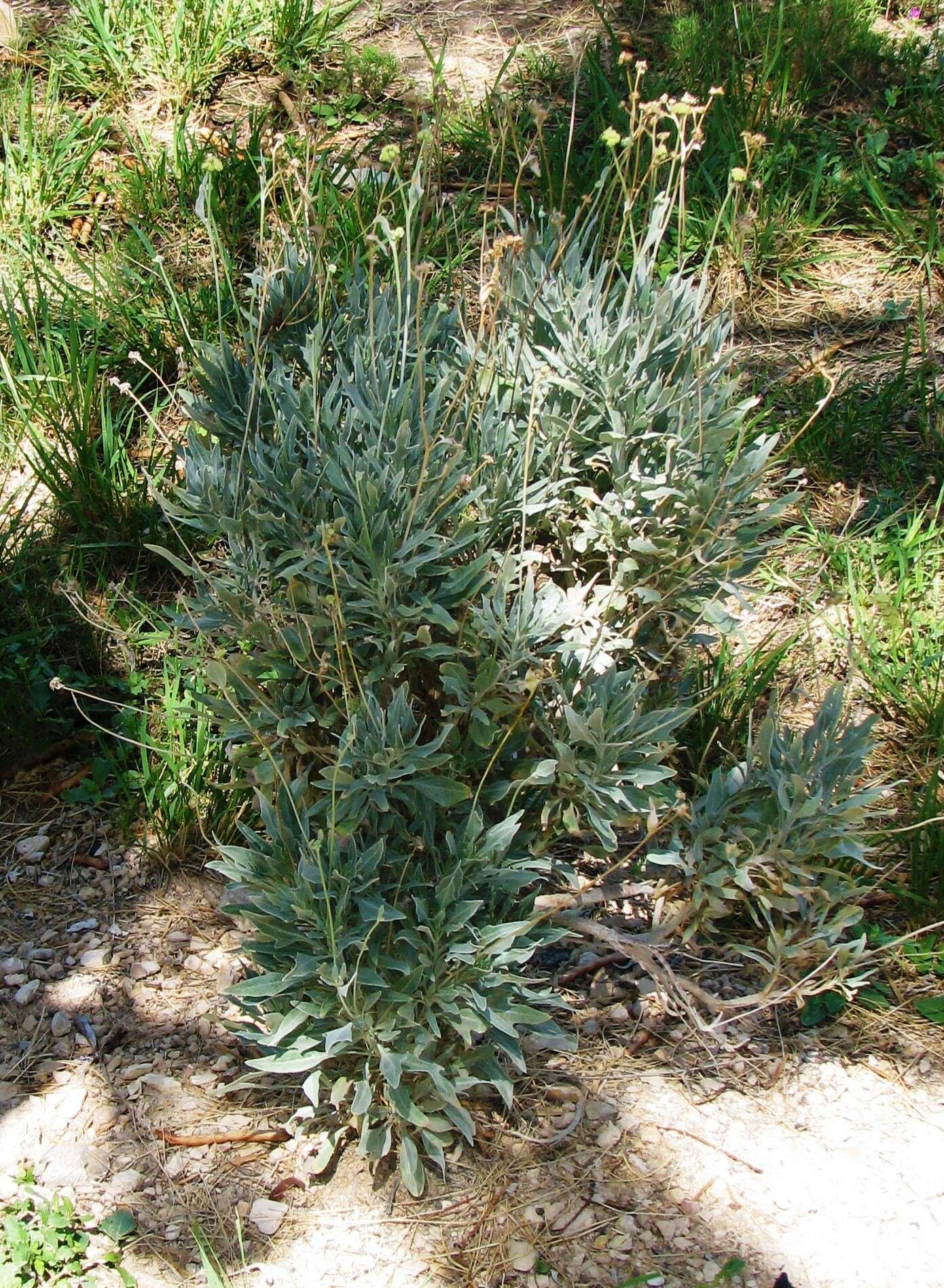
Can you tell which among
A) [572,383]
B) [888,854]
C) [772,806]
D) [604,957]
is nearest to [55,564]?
[572,383]

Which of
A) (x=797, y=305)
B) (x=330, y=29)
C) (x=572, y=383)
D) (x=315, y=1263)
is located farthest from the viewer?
(x=330, y=29)

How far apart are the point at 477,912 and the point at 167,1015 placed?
0.81 metres

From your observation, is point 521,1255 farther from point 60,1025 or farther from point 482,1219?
point 60,1025

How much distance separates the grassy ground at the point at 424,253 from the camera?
306 cm

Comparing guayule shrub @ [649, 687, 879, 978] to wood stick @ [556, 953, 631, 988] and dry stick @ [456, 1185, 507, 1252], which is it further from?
dry stick @ [456, 1185, 507, 1252]

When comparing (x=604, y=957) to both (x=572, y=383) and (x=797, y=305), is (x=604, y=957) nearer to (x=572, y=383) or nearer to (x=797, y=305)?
(x=572, y=383)

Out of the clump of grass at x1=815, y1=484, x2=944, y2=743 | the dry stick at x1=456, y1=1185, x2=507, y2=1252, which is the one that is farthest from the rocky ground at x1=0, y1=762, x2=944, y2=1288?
the clump of grass at x1=815, y1=484, x2=944, y2=743

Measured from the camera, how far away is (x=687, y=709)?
232 cm

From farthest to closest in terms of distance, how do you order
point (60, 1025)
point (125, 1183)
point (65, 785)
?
1. point (65, 785)
2. point (60, 1025)
3. point (125, 1183)

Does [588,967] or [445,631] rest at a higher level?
[445,631]

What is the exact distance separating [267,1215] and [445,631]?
1158mm

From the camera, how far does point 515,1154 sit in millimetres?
2332

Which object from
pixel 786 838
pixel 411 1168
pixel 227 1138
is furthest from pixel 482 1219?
pixel 786 838

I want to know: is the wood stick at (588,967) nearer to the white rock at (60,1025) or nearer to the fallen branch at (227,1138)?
the fallen branch at (227,1138)
